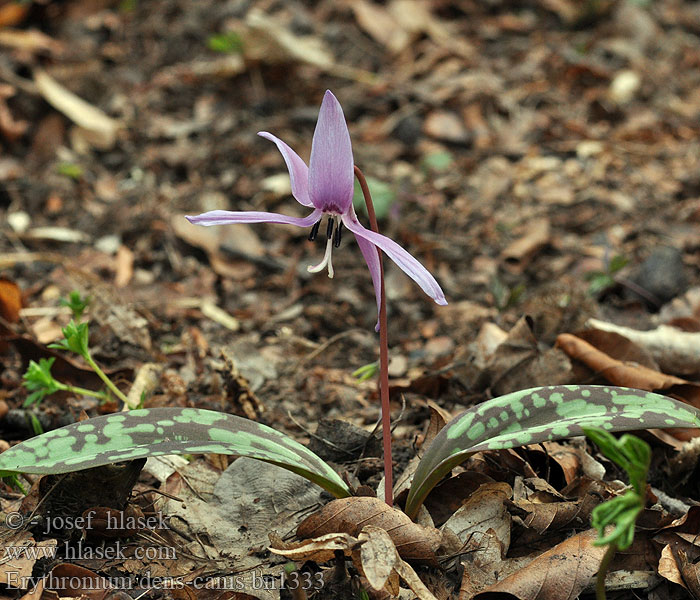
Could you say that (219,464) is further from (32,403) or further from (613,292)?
(613,292)

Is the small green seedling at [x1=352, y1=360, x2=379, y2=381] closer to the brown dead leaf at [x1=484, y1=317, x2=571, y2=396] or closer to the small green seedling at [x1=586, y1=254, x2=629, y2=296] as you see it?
the brown dead leaf at [x1=484, y1=317, x2=571, y2=396]

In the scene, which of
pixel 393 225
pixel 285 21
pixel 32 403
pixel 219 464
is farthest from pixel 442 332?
pixel 285 21

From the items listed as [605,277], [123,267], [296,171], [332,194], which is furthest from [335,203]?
[123,267]

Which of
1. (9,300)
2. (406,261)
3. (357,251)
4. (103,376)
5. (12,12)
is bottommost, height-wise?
(357,251)

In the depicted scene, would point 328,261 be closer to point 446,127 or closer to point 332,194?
point 332,194

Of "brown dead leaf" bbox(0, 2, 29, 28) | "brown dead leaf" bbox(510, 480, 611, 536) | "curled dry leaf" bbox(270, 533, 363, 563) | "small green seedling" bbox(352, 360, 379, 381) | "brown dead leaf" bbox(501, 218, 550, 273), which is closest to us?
"curled dry leaf" bbox(270, 533, 363, 563)

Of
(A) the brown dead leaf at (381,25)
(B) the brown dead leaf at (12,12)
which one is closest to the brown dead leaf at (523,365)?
(A) the brown dead leaf at (381,25)

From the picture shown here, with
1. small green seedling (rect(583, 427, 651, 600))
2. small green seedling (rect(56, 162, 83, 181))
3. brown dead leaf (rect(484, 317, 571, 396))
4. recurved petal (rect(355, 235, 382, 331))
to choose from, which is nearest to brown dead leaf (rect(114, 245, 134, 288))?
small green seedling (rect(56, 162, 83, 181))
